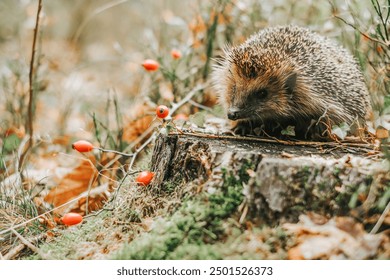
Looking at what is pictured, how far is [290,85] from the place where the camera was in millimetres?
4059

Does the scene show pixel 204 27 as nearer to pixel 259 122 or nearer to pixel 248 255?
pixel 259 122

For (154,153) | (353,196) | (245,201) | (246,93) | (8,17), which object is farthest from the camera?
(8,17)

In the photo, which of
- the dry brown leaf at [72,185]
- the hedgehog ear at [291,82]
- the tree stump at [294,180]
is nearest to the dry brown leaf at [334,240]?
the tree stump at [294,180]

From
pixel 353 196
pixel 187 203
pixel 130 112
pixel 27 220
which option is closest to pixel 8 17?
pixel 130 112

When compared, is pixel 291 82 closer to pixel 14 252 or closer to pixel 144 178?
pixel 144 178

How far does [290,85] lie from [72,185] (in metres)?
→ 2.49

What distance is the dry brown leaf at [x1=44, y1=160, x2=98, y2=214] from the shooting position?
14.1 ft

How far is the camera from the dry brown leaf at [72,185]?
4.29 metres

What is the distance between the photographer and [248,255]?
108 inches

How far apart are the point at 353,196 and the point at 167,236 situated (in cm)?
125

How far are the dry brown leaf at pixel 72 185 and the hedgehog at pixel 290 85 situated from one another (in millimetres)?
1691

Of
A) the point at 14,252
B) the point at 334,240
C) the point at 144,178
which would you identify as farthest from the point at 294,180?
the point at 14,252

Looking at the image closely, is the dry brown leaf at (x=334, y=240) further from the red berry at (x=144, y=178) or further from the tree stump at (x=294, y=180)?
the red berry at (x=144, y=178)

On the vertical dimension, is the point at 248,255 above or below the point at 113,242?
above
